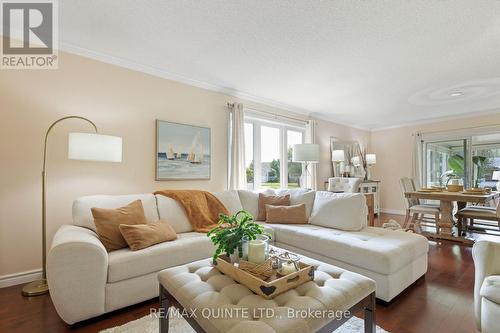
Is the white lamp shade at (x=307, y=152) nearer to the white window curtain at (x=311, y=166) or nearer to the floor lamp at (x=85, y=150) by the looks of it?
the white window curtain at (x=311, y=166)

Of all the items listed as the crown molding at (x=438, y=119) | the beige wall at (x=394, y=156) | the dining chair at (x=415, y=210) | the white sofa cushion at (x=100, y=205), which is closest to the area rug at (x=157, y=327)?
the white sofa cushion at (x=100, y=205)

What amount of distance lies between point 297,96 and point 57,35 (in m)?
3.27

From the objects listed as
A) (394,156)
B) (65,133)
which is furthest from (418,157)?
(65,133)

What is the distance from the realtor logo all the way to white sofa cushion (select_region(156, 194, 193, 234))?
5.91 ft

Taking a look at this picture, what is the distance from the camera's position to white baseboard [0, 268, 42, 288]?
7.36 ft

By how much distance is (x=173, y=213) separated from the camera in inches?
106

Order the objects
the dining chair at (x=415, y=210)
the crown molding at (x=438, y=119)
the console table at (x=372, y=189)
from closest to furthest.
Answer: the dining chair at (x=415, y=210) → the crown molding at (x=438, y=119) → the console table at (x=372, y=189)

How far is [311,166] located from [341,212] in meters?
2.28

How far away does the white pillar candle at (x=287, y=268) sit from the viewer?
1.34m

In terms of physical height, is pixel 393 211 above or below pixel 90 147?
below

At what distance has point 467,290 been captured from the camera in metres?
2.20

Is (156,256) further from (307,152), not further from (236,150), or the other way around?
(307,152)

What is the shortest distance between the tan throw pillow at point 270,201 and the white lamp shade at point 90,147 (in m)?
1.95

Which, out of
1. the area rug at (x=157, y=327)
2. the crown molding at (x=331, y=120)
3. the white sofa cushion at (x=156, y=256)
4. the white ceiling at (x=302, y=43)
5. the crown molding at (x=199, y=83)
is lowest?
the area rug at (x=157, y=327)
